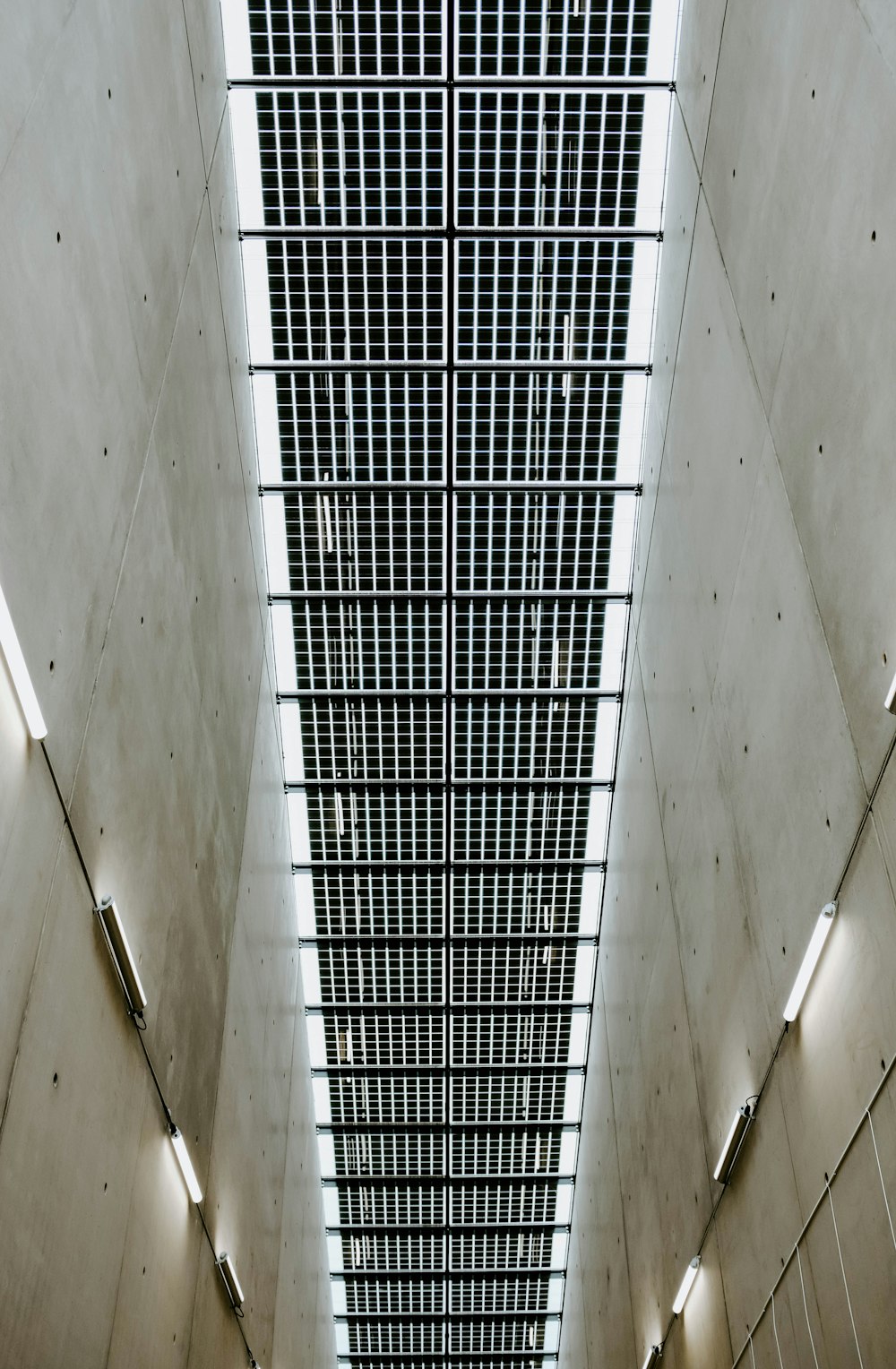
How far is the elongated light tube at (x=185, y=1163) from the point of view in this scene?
44.4 ft

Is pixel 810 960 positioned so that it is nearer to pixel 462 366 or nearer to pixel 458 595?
pixel 458 595

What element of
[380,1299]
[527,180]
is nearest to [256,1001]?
[527,180]

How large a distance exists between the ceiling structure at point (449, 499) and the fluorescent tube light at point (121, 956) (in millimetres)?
8879

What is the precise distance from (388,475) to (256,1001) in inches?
340

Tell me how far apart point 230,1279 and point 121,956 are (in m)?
8.73

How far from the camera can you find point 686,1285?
15750 millimetres

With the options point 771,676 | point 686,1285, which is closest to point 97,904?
point 771,676

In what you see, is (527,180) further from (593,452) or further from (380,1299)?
(380,1299)

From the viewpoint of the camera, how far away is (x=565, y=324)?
16.6m

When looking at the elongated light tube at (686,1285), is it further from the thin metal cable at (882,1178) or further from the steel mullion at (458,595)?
→ the steel mullion at (458,595)

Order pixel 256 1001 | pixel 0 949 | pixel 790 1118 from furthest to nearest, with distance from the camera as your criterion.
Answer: pixel 256 1001 < pixel 790 1118 < pixel 0 949

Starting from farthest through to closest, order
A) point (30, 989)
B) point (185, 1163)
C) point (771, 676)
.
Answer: point (185, 1163)
point (771, 676)
point (30, 989)

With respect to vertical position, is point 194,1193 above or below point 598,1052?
below

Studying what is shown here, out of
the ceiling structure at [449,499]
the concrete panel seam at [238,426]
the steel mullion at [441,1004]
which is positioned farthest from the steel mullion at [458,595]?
the steel mullion at [441,1004]
